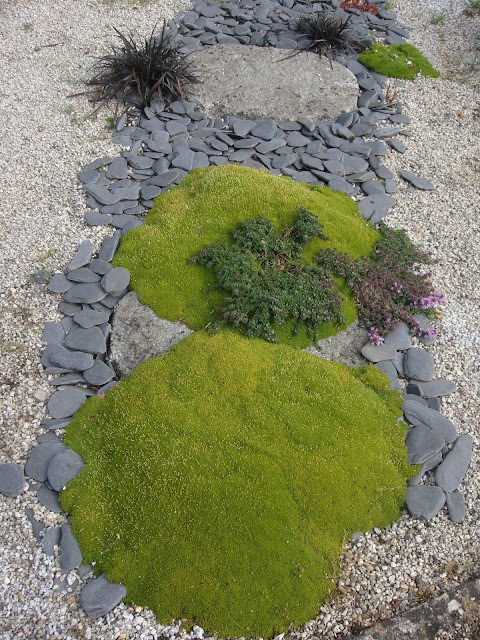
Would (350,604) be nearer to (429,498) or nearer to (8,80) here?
(429,498)

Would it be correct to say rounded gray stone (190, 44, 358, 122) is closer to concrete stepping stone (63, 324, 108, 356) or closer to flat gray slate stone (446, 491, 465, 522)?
concrete stepping stone (63, 324, 108, 356)

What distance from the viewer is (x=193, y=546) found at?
429cm

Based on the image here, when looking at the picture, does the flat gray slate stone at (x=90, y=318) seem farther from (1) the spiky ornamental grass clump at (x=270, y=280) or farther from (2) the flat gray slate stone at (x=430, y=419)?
(2) the flat gray slate stone at (x=430, y=419)

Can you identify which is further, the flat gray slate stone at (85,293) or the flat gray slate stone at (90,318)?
the flat gray slate stone at (85,293)

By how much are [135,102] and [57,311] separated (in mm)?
4161

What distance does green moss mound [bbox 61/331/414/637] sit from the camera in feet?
13.7

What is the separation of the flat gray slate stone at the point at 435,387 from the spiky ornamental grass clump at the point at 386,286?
0.56 m

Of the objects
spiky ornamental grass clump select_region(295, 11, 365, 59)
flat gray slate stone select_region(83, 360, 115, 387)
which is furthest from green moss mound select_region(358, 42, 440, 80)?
flat gray slate stone select_region(83, 360, 115, 387)

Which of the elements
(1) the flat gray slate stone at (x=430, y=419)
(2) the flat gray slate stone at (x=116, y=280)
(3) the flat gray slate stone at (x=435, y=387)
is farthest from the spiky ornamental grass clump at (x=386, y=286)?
(2) the flat gray slate stone at (x=116, y=280)

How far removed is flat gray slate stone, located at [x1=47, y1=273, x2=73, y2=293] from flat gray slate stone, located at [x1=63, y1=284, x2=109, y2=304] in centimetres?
7

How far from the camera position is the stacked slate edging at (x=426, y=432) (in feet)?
15.5

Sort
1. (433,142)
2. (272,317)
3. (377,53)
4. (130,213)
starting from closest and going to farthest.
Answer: (272,317) < (130,213) < (433,142) < (377,53)

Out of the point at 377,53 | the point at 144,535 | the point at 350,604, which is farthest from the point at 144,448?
the point at 377,53

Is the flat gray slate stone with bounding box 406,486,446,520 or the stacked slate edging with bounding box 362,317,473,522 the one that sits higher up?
the stacked slate edging with bounding box 362,317,473,522
